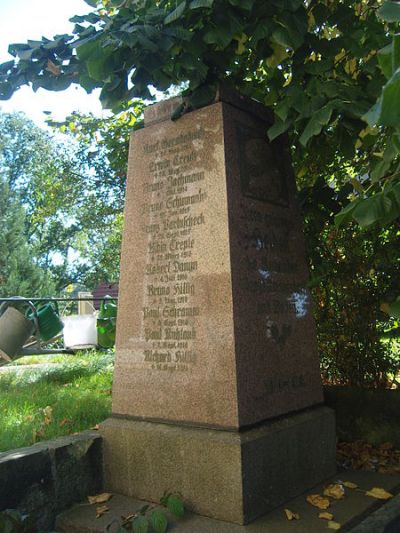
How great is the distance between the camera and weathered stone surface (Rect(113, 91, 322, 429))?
2.98 metres

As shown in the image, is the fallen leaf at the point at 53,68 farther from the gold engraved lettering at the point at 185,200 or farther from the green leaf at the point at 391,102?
the green leaf at the point at 391,102

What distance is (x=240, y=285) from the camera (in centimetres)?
302

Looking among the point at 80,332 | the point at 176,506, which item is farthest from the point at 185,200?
the point at 80,332

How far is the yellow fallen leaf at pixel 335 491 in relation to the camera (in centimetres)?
299

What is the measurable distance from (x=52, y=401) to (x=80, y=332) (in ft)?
15.7

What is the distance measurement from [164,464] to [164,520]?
43cm

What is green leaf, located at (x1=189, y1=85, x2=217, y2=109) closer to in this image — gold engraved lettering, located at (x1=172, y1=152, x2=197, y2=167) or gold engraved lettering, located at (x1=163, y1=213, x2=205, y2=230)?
gold engraved lettering, located at (x1=172, y1=152, x2=197, y2=167)

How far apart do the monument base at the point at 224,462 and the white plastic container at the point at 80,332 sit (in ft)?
20.6

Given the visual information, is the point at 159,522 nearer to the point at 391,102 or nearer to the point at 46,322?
the point at 391,102

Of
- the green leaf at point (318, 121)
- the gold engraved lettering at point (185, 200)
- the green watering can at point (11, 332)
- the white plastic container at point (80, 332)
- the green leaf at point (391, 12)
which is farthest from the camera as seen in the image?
the white plastic container at point (80, 332)

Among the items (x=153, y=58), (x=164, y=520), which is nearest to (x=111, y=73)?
(x=153, y=58)

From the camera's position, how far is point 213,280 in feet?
9.96

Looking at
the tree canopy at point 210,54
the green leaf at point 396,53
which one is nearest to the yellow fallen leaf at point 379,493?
the tree canopy at point 210,54

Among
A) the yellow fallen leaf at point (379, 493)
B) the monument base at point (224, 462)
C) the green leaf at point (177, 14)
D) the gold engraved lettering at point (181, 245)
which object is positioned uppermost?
the green leaf at point (177, 14)
